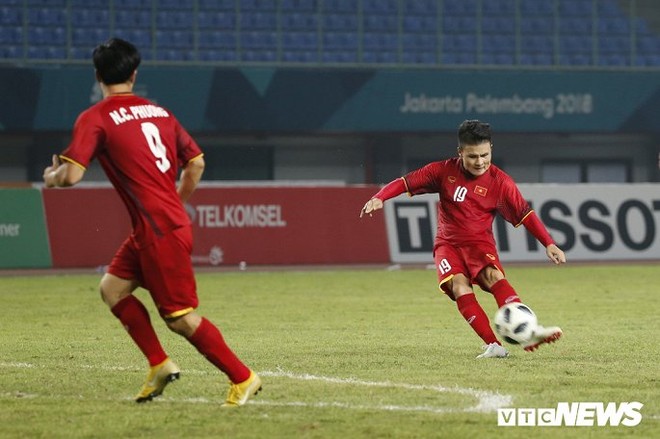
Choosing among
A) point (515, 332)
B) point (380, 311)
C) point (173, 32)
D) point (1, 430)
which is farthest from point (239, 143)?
point (1, 430)

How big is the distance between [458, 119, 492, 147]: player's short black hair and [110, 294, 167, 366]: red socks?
10.6ft

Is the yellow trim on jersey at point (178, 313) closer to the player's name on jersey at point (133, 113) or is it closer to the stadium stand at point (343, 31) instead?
the player's name on jersey at point (133, 113)

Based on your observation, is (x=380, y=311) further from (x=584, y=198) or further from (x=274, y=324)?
(x=584, y=198)

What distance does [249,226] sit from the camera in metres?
22.7

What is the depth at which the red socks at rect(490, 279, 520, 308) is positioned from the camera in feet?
32.0

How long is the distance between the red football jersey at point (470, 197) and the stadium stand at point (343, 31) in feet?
65.5

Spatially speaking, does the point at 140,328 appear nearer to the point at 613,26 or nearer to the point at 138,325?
the point at 138,325

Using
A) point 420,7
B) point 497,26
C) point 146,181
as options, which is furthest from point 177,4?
point 146,181

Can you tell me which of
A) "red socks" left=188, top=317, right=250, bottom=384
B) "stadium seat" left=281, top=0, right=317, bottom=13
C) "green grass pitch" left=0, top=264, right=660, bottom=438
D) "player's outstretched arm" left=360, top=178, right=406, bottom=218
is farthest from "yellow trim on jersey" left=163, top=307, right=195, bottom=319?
"stadium seat" left=281, top=0, right=317, bottom=13

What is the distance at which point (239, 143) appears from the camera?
30938 mm

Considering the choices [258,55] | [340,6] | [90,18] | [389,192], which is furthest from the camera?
[340,6]

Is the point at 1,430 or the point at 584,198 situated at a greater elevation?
the point at 1,430

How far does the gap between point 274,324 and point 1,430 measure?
6.67 metres

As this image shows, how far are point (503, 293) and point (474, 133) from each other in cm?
121
